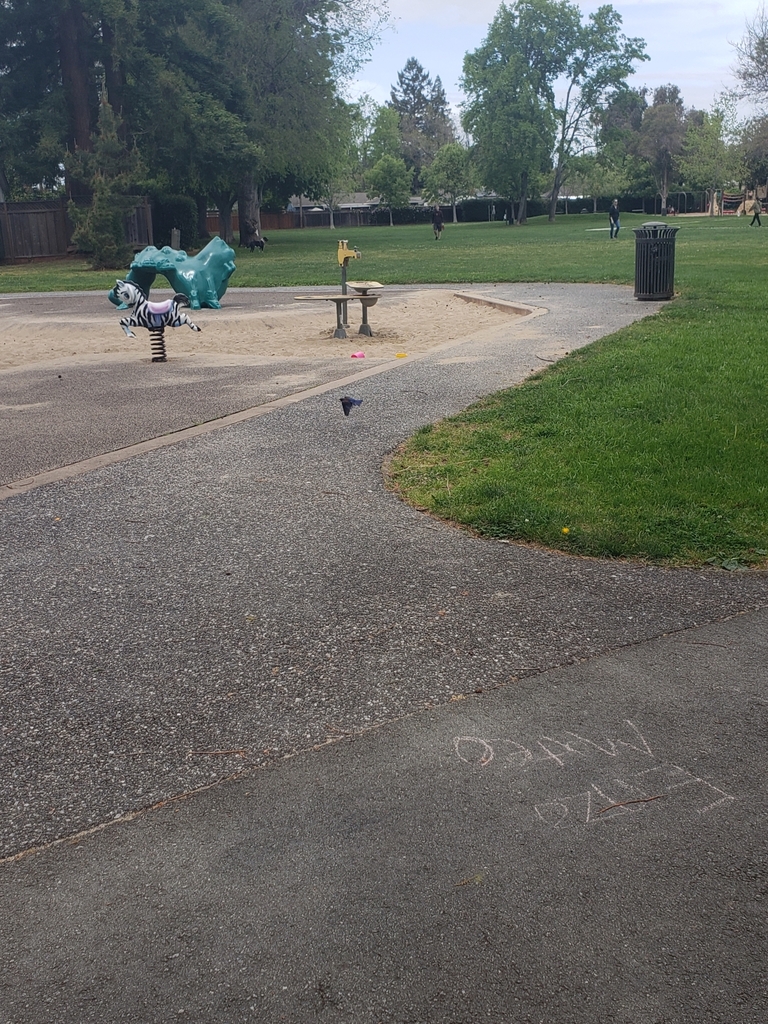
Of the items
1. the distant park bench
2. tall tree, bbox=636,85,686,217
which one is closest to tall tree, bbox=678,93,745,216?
tall tree, bbox=636,85,686,217

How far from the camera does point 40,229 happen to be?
4050 cm

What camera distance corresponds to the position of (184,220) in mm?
42156

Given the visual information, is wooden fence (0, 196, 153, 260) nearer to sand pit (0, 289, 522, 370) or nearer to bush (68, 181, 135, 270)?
bush (68, 181, 135, 270)

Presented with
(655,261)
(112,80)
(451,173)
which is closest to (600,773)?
(655,261)

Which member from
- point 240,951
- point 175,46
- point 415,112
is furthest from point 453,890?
point 415,112

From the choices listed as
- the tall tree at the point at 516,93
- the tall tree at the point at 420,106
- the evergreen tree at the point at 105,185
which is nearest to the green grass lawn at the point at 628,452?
the evergreen tree at the point at 105,185

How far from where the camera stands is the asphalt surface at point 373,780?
8.16 feet

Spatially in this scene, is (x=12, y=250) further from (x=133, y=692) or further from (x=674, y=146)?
(x=674, y=146)

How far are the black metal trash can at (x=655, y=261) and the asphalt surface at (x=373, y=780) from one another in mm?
13014

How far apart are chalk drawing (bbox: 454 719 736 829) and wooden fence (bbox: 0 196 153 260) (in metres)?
38.8

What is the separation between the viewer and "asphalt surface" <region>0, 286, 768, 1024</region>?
249 cm

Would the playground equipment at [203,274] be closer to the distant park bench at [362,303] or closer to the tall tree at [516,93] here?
the distant park bench at [362,303]

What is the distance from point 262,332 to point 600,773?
13672 mm

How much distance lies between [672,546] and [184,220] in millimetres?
40075
